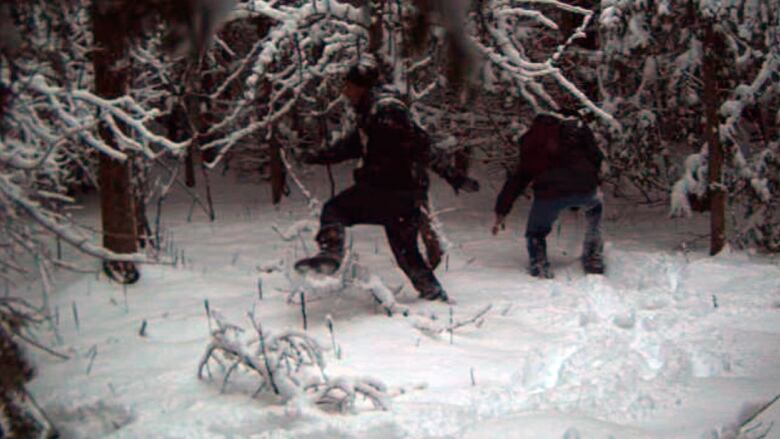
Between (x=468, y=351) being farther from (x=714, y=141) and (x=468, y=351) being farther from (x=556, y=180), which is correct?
(x=714, y=141)

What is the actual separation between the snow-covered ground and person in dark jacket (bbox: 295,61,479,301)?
17.8 inches

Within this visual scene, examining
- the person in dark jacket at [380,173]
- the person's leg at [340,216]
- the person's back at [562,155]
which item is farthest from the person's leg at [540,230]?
the person's leg at [340,216]

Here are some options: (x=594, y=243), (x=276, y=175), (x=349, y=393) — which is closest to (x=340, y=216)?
(x=349, y=393)

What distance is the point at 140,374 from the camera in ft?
14.6

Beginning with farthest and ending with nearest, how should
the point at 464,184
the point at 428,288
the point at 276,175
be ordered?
the point at 276,175, the point at 464,184, the point at 428,288

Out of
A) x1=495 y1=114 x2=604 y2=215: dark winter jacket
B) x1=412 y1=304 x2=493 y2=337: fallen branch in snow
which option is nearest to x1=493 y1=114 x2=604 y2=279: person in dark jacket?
x1=495 y1=114 x2=604 y2=215: dark winter jacket

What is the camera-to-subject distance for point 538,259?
7344 millimetres

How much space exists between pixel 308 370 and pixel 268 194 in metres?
11.2

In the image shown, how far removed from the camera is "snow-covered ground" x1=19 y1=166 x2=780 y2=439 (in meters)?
3.78

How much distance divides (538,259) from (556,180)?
739 millimetres

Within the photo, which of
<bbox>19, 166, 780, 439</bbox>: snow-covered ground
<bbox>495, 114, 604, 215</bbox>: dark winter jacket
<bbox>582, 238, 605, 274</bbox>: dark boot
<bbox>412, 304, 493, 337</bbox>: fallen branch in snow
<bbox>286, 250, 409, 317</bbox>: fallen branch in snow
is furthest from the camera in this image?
<bbox>582, 238, 605, 274</bbox>: dark boot

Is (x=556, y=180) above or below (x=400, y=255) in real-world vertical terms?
above

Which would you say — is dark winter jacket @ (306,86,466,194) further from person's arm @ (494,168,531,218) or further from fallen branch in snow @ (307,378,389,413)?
fallen branch in snow @ (307,378,389,413)

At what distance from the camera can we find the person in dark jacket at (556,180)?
708 cm
